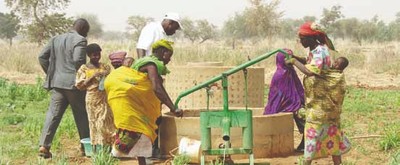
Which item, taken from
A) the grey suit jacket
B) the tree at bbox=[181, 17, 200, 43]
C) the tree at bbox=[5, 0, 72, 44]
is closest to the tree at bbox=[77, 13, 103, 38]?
the tree at bbox=[181, 17, 200, 43]

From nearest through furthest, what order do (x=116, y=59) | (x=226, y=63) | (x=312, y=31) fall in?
(x=312, y=31) < (x=116, y=59) < (x=226, y=63)

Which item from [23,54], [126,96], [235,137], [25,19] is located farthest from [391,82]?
[25,19]

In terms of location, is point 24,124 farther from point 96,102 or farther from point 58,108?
point 96,102

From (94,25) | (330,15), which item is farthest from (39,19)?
(94,25)

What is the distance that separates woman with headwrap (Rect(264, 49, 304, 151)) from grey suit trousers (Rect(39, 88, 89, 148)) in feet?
6.77

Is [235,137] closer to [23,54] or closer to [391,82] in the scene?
[391,82]

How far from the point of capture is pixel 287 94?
7.35 m

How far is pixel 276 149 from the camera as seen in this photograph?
6.94 meters

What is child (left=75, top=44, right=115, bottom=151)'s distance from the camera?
693cm

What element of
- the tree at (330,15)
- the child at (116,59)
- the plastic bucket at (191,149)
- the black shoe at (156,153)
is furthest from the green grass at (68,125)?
the tree at (330,15)

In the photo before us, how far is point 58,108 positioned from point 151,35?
4.08 ft

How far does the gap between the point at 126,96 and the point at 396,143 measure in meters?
2.98

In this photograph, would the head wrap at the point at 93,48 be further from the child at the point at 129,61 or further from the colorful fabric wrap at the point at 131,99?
the colorful fabric wrap at the point at 131,99

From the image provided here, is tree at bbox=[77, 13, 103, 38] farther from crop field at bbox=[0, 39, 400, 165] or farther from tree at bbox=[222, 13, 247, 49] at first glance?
crop field at bbox=[0, 39, 400, 165]
